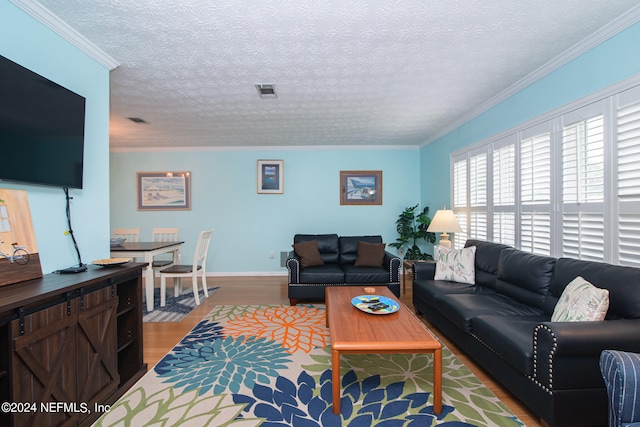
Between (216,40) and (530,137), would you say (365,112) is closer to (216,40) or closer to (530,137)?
(530,137)

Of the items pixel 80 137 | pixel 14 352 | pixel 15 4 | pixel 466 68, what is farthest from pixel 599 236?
pixel 15 4

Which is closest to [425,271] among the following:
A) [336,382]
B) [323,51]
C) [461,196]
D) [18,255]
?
[461,196]

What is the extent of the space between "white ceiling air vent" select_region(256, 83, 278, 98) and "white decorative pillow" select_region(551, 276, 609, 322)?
3.02m

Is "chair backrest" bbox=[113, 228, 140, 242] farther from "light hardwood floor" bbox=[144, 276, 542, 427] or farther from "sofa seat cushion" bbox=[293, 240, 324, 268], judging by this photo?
"sofa seat cushion" bbox=[293, 240, 324, 268]

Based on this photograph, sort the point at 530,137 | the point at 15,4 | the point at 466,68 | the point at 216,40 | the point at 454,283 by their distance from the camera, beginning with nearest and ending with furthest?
the point at 15,4, the point at 216,40, the point at 466,68, the point at 530,137, the point at 454,283

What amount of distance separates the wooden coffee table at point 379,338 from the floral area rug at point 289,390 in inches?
7.3

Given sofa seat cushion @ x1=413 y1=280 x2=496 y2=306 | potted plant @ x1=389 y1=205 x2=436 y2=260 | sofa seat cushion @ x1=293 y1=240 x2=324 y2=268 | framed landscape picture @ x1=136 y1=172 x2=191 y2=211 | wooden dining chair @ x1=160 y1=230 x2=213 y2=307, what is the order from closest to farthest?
sofa seat cushion @ x1=413 y1=280 x2=496 y2=306 < wooden dining chair @ x1=160 y1=230 x2=213 y2=307 < sofa seat cushion @ x1=293 y1=240 x2=324 y2=268 < potted plant @ x1=389 y1=205 x2=436 y2=260 < framed landscape picture @ x1=136 y1=172 x2=191 y2=211

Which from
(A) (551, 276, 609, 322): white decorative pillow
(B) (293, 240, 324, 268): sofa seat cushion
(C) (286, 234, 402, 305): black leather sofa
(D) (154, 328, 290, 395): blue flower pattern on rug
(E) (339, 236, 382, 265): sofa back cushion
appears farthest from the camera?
(E) (339, 236, 382, 265): sofa back cushion

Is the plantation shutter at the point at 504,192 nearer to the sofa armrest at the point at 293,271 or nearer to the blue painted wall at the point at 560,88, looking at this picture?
the blue painted wall at the point at 560,88

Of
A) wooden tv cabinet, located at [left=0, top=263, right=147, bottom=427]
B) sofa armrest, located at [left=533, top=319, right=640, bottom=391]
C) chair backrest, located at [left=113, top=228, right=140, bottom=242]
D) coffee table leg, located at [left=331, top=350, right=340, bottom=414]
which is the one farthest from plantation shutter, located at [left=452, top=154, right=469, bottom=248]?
chair backrest, located at [left=113, top=228, right=140, bottom=242]

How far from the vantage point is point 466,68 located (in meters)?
2.70

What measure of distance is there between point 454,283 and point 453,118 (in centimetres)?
232

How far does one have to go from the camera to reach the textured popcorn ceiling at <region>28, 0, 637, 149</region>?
1.91 metres

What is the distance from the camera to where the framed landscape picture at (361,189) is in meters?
5.77
